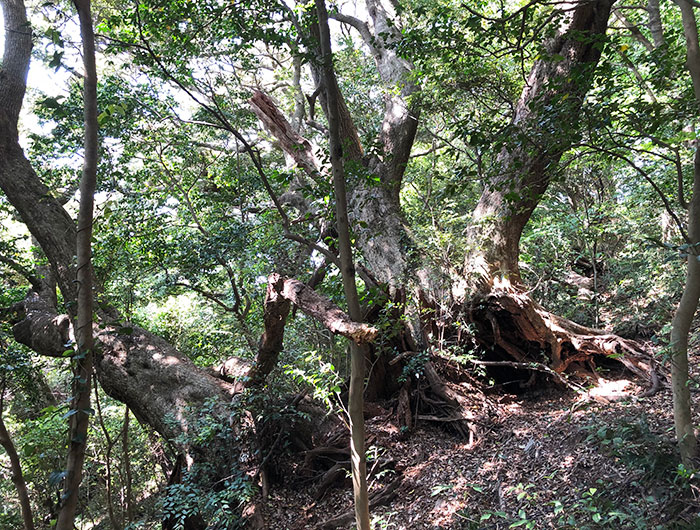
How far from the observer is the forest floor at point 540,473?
292cm

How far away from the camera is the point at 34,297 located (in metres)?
6.58

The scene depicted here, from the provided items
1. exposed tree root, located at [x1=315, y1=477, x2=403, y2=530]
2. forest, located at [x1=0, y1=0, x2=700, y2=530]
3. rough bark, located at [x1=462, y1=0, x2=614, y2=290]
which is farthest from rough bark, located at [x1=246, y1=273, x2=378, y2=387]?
rough bark, located at [x1=462, y1=0, x2=614, y2=290]

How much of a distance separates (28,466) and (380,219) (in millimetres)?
6622

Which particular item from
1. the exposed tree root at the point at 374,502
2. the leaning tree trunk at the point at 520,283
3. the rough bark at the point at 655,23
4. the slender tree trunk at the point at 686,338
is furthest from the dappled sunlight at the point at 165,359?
the rough bark at the point at 655,23

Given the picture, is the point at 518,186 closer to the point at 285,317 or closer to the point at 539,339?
the point at 539,339

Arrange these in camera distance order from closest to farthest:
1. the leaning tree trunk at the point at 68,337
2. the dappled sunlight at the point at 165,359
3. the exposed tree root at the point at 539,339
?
the leaning tree trunk at the point at 68,337
the exposed tree root at the point at 539,339
the dappled sunlight at the point at 165,359

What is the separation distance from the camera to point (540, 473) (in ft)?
12.3

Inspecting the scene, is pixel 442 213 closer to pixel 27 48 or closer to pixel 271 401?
pixel 271 401

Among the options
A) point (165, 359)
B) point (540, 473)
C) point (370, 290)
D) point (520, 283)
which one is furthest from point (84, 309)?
point (520, 283)

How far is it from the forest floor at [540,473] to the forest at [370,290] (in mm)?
28

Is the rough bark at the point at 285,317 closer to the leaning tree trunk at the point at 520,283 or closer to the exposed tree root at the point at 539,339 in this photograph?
the leaning tree trunk at the point at 520,283

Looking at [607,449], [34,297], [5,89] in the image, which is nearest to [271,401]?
[607,449]

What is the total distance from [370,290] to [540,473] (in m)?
2.45

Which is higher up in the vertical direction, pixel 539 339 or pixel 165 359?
pixel 165 359
